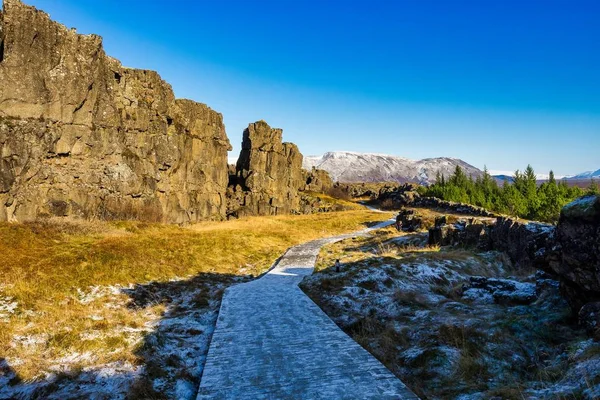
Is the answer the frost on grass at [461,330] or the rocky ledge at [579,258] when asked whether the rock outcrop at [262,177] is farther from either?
the rocky ledge at [579,258]

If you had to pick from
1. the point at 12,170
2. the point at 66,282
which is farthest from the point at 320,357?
the point at 12,170

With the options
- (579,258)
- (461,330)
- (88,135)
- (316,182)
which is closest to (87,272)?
(461,330)

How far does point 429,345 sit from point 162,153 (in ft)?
143

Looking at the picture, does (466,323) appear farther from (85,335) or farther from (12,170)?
(12,170)

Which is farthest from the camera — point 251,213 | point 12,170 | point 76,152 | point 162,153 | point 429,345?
point 251,213

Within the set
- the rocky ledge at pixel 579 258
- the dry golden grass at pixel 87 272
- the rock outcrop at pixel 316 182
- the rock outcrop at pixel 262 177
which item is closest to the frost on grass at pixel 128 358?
the dry golden grass at pixel 87 272

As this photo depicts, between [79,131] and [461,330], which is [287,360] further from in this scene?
[79,131]

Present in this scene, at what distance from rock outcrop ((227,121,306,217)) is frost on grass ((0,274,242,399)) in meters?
51.8

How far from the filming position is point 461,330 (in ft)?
30.3

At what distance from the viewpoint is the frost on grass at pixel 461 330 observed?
6.81 metres

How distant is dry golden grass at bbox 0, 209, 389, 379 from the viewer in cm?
1009

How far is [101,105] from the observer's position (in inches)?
1430

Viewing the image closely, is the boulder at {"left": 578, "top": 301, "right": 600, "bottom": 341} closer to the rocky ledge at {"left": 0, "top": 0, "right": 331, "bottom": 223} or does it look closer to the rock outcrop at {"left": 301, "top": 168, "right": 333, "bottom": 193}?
the rocky ledge at {"left": 0, "top": 0, "right": 331, "bottom": 223}

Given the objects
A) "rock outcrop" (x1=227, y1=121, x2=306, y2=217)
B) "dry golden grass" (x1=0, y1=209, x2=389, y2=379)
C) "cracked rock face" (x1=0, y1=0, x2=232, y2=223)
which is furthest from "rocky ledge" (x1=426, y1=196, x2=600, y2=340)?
"rock outcrop" (x1=227, y1=121, x2=306, y2=217)
